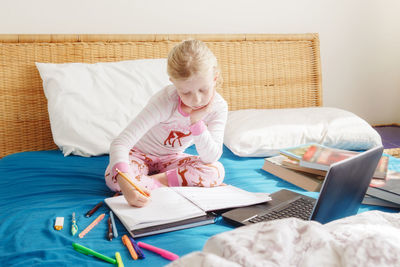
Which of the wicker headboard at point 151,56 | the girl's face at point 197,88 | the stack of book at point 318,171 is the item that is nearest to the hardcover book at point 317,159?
the stack of book at point 318,171

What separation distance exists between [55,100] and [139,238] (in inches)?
40.2

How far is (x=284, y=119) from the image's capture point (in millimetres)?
1780

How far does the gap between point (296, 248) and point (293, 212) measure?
1.63 feet

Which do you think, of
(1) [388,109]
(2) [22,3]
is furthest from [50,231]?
(1) [388,109]

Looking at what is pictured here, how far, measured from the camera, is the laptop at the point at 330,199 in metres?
0.78

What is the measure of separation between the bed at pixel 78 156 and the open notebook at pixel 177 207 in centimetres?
3

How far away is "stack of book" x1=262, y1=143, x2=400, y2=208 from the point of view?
43.1 inches

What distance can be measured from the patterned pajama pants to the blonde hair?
1.08 ft

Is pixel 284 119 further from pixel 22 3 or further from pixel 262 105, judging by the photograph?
pixel 22 3

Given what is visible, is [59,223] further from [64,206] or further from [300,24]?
[300,24]

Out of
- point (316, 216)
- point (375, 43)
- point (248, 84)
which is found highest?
point (375, 43)

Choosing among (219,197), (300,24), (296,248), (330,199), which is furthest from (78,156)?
(300,24)

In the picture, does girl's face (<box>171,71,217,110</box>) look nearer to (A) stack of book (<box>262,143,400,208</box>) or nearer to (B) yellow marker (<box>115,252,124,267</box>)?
(A) stack of book (<box>262,143,400,208</box>)

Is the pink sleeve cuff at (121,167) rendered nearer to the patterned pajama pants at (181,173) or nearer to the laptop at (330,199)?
the patterned pajama pants at (181,173)
